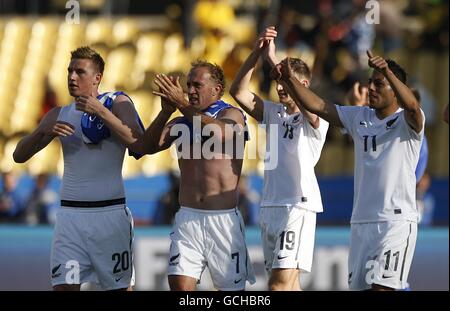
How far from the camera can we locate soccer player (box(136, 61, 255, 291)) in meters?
10.3

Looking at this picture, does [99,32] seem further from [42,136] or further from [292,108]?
[42,136]

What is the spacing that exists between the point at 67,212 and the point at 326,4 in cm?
985

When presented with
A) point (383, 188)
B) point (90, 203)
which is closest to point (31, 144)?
point (90, 203)

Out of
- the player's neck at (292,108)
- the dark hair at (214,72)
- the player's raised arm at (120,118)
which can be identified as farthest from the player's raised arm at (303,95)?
the player's raised arm at (120,118)

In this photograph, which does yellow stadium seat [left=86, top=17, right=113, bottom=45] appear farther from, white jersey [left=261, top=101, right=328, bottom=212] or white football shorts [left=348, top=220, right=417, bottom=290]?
white football shorts [left=348, top=220, right=417, bottom=290]

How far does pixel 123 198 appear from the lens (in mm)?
10531

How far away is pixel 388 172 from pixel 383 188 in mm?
133

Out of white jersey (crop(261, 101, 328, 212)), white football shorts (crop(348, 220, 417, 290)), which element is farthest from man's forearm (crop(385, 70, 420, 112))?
white jersey (crop(261, 101, 328, 212))

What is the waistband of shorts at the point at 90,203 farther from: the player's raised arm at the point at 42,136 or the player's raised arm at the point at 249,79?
the player's raised arm at the point at 249,79

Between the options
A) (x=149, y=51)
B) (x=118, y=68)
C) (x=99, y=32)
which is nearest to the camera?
(x=149, y=51)

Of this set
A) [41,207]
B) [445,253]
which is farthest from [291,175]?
[41,207]

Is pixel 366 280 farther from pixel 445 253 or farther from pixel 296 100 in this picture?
pixel 445 253

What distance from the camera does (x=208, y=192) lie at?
10.4m

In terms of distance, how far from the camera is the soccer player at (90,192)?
1033 centimetres
